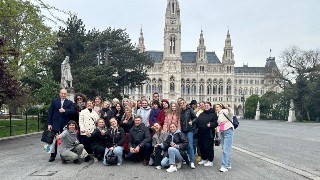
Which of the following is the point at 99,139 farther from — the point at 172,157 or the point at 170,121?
the point at 172,157

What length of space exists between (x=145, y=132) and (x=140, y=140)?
0.25m

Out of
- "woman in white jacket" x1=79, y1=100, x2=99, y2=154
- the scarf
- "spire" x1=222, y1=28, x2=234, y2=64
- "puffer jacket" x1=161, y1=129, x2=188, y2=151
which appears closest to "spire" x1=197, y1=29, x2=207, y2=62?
"spire" x1=222, y1=28, x2=234, y2=64

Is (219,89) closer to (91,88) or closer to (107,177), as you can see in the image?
(91,88)

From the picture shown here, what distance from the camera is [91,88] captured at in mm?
33312

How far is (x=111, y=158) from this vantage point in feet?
32.1

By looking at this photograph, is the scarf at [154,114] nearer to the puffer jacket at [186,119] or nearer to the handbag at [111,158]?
the puffer jacket at [186,119]

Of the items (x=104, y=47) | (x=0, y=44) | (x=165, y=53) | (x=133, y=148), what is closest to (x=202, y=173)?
(x=133, y=148)

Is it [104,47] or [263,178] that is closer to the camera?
[263,178]

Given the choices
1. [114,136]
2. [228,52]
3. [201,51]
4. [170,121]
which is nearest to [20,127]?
[114,136]

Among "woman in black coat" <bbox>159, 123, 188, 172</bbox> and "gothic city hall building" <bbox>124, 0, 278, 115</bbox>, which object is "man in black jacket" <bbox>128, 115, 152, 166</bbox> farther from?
"gothic city hall building" <bbox>124, 0, 278, 115</bbox>

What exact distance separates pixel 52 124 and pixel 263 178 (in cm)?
580

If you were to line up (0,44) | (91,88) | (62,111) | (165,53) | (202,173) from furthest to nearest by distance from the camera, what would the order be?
(165,53) < (91,88) < (0,44) < (62,111) < (202,173)

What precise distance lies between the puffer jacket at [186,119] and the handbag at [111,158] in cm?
194

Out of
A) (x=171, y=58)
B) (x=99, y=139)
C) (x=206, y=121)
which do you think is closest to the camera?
(x=206, y=121)
